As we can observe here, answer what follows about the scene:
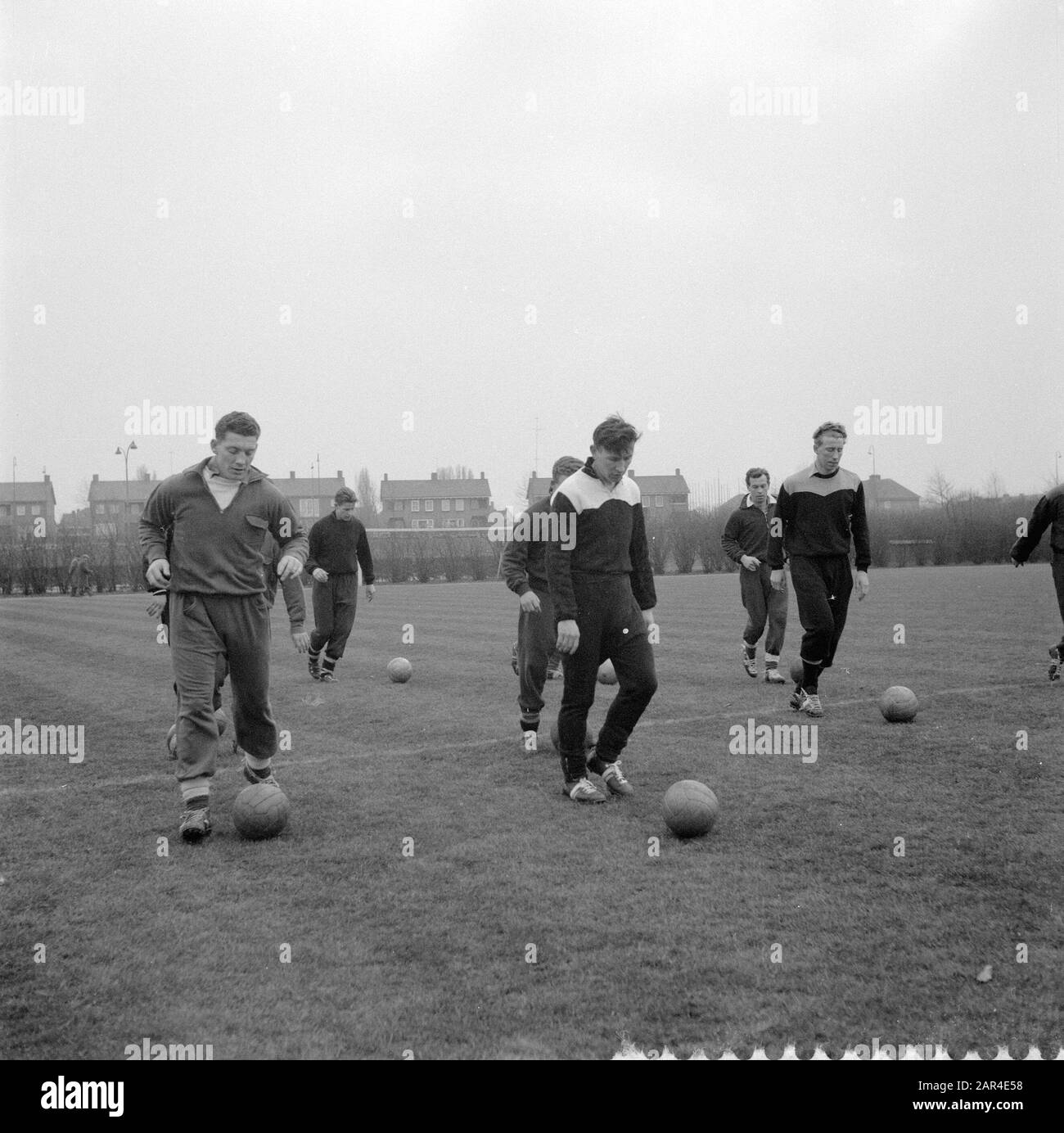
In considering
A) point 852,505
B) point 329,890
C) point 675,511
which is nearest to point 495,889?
point 329,890

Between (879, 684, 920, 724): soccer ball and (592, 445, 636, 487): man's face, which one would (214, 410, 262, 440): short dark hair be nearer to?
(592, 445, 636, 487): man's face

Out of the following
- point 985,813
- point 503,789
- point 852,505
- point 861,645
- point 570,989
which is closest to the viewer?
point 570,989

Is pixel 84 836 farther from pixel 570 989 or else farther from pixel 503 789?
pixel 570 989

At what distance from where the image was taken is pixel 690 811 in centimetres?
559

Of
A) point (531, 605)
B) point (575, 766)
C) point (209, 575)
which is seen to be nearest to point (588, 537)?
point (575, 766)

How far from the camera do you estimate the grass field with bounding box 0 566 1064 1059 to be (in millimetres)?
3473

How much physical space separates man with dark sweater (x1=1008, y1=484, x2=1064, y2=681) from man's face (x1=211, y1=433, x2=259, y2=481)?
7959 millimetres

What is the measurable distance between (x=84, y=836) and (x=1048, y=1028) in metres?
4.95

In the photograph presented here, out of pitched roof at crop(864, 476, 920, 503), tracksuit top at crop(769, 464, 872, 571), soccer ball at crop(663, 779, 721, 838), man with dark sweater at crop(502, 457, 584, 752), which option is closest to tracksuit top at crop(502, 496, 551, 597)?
man with dark sweater at crop(502, 457, 584, 752)

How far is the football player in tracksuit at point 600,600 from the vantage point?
21.1 feet

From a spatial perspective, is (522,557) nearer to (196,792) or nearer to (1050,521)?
(196,792)

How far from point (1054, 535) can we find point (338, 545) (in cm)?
804

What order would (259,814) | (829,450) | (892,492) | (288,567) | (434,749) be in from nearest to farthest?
(259,814)
(288,567)
(434,749)
(829,450)
(892,492)
